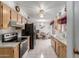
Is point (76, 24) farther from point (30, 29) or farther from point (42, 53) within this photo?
point (30, 29)

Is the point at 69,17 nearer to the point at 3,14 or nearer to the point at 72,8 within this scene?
the point at 72,8

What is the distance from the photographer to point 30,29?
28.7 feet

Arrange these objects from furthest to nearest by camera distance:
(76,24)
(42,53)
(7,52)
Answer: (42,53), (7,52), (76,24)

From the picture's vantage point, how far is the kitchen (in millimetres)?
3992

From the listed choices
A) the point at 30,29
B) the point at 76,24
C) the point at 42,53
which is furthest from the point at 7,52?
the point at 30,29

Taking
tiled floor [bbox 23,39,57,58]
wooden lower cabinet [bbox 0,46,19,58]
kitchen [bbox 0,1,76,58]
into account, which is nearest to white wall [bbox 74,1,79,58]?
kitchen [bbox 0,1,76,58]

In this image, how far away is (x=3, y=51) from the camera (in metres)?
3.51

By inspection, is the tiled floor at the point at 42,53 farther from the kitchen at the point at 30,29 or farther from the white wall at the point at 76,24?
the white wall at the point at 76,24

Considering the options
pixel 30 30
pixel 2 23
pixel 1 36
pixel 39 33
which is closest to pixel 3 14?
pixel 2 23

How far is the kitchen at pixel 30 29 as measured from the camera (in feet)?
13.1

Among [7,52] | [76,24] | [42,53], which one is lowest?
[42,53]

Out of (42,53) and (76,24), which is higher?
(76,24)

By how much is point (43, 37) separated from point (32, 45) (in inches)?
299

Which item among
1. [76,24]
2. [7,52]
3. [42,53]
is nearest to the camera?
[76,24]
